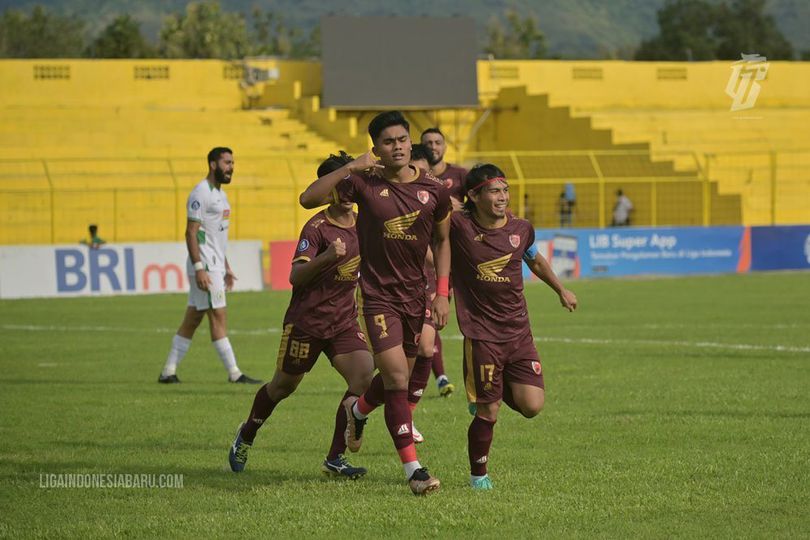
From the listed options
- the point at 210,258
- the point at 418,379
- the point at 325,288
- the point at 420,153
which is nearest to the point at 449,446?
the point at 418,379

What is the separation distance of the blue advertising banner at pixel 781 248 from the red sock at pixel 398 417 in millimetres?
27952

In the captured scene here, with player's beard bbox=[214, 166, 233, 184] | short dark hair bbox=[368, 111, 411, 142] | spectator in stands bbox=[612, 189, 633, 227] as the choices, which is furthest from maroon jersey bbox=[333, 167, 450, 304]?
spectator in stands bbox=[612, 189, 633, 227]

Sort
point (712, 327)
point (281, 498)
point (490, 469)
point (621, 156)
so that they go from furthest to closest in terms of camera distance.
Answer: point (621, 156)
point (712, 327)
point (490, 469)
point (281, 498)

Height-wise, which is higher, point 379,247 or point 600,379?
point 379,247

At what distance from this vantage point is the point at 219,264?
546 inches

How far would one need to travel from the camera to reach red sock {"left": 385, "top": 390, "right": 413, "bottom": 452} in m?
7.97

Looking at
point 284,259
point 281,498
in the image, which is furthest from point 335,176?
point 284,259

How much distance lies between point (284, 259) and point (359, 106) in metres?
14.6

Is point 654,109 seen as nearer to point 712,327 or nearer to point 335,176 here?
point 712,327

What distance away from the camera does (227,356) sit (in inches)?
550

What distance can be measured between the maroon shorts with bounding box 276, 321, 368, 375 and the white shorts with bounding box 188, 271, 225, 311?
192 inches

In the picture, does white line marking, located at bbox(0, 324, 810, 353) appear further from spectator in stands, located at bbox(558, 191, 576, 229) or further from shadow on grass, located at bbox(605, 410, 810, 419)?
spectator in stands, located at bbox(558, 191, 576, 229)

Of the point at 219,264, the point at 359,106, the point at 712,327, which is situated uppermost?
the point at 359,106

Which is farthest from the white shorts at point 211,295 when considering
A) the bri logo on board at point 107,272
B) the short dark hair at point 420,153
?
the bri logo on board at point 107,272
